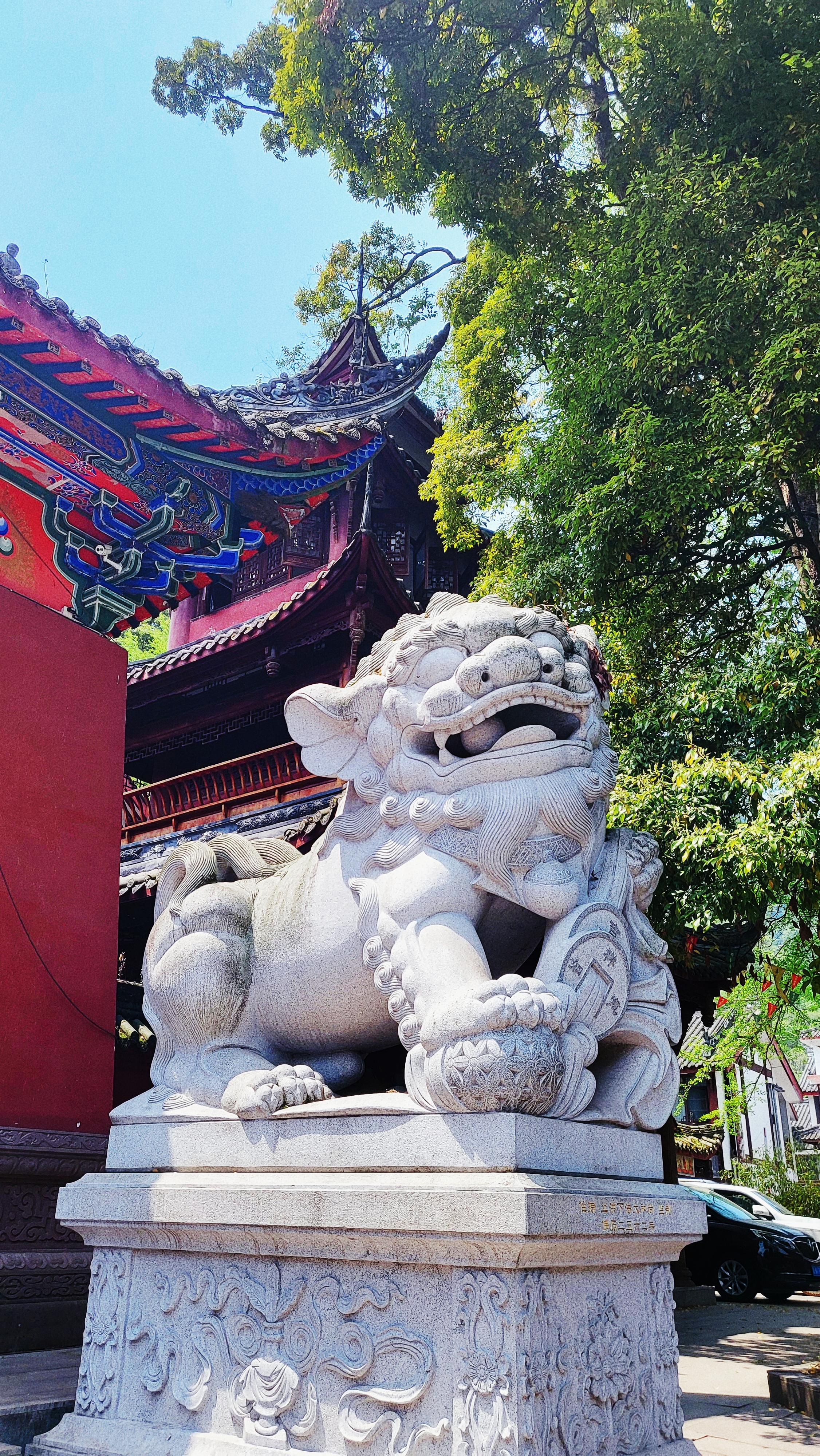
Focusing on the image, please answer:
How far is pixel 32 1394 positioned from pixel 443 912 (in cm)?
213

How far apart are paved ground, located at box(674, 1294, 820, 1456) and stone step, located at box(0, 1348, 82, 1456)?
202cm

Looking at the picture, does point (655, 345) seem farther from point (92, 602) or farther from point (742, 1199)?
point (742, 1199)

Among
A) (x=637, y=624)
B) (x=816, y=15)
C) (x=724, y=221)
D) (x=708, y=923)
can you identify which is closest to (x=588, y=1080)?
(x=708, y=923)

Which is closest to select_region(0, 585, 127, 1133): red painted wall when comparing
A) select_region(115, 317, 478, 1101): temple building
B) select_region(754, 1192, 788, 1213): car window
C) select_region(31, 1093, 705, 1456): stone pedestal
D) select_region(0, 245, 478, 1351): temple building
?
select_region(0, 245, 478, 1351): temple building

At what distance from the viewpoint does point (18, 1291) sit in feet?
14.8

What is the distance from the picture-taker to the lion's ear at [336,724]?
10.2 feet

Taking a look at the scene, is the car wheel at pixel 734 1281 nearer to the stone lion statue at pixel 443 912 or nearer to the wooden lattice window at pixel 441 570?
the wooden lattice window at pixel 441 570

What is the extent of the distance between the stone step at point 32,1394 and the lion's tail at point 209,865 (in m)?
1.41

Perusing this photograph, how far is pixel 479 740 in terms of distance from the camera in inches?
115

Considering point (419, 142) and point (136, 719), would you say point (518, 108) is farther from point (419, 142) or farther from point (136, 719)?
point (136, 719)

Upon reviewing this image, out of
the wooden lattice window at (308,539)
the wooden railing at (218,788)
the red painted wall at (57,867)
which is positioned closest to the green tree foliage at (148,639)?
the wooden lattice window at (308,539)

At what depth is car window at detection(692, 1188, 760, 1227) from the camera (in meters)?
11.5

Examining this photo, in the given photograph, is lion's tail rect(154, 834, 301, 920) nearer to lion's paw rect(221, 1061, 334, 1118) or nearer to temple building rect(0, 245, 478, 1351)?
lion's paw rect(221, 1061, 334, 1118)

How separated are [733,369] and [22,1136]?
570cm
